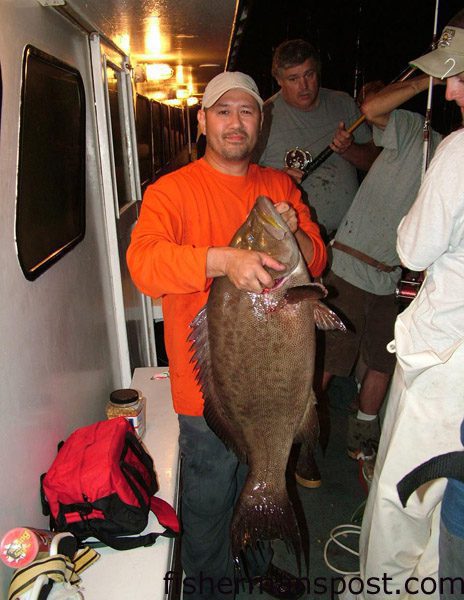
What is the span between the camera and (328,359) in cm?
368

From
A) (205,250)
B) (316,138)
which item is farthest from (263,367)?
(316,138)

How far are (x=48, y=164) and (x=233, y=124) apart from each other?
0.80m

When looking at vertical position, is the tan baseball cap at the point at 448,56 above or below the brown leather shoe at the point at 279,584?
above

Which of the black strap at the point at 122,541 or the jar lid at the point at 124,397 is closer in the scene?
the black strap at the point at 122,541

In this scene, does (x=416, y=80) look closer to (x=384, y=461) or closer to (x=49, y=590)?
(x=384, y=461)

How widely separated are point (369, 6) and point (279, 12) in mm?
3169

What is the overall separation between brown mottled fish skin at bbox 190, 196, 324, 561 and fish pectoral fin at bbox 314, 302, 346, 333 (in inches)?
0.8

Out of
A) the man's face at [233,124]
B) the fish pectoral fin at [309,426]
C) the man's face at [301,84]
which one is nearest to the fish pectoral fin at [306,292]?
the fish pectoral fin at [309,426]

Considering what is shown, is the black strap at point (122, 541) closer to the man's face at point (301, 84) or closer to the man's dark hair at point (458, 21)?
the man's dark hair at point (458, 21)

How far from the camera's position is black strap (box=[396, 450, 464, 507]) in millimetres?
1780

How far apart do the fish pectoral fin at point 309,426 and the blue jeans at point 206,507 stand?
431mm

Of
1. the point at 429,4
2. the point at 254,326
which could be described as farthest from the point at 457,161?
the point at 429,4

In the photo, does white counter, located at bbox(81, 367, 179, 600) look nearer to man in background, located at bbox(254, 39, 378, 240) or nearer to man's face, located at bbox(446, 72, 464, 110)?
man's face, located at bbox(446, 72, 464, 110)

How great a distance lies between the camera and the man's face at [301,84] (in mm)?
3729
